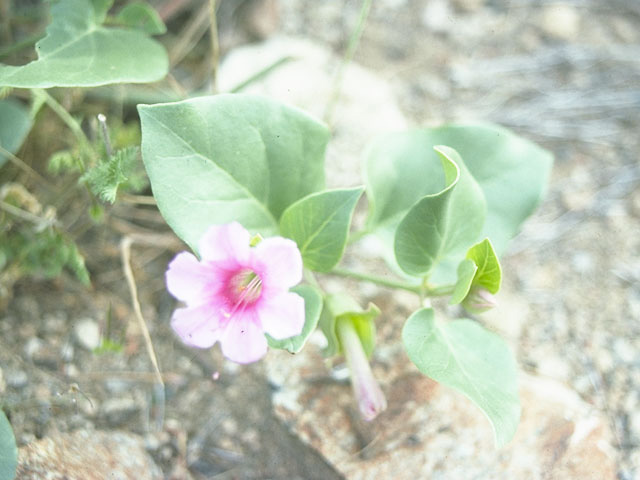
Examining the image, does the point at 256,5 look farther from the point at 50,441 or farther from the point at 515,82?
the point at 50,441

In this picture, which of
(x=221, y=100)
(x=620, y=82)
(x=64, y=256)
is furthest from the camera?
(x=620, y=82)

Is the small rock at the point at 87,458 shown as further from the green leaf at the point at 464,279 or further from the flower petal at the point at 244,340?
the green leaf at the point at 464,279

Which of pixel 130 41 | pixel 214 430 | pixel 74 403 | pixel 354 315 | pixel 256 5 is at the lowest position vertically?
pixel 214 430

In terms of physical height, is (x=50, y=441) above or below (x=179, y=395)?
above

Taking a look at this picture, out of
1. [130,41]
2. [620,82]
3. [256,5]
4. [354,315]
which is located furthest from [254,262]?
[620,82]

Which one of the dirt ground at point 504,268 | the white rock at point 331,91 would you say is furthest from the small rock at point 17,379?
the white rock at point 331,91

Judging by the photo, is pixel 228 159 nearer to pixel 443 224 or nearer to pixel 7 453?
pixel 443 224

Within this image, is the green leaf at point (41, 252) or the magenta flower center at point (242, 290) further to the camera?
the green leaf at point (41, 252)
